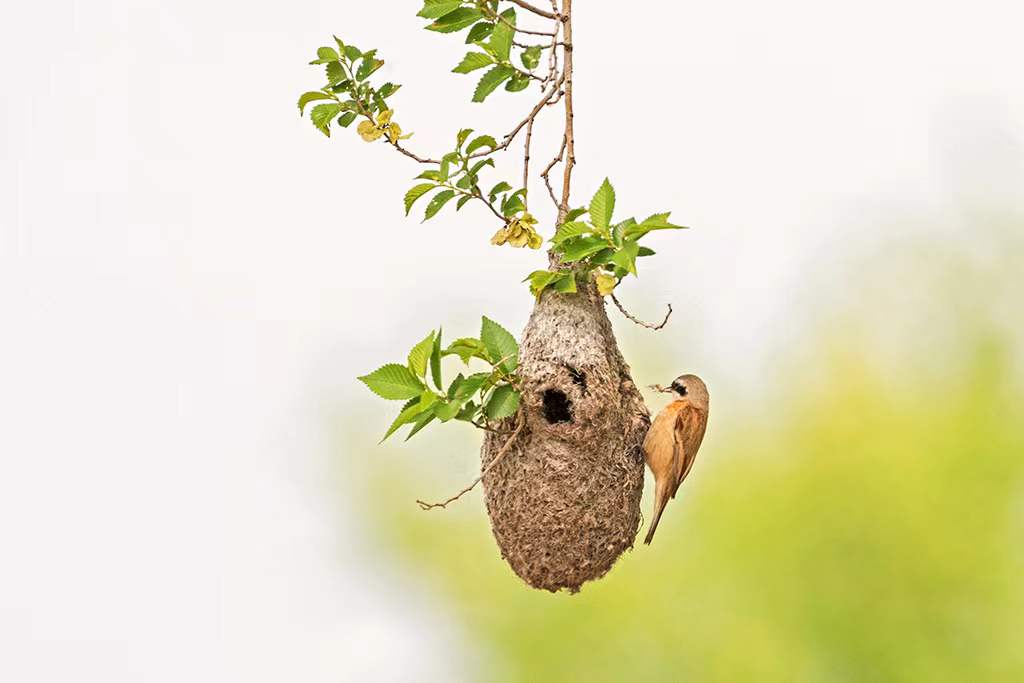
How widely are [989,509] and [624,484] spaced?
6.29 feet

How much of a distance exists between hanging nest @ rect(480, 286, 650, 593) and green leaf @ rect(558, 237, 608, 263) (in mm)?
182

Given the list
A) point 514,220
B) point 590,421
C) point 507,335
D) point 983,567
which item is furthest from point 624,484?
point 983,567

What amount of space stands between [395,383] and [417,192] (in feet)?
1.40

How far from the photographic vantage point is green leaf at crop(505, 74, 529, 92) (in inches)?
98.4

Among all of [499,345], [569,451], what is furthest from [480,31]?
[569,451]

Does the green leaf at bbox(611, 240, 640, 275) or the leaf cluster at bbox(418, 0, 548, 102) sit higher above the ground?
the leaf cluster at bbox(418, 0, 548, 102)

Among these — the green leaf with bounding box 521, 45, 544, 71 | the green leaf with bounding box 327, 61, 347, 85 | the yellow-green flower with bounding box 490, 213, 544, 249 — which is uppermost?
the green leaf with bounding box 521, 45, 544, 71

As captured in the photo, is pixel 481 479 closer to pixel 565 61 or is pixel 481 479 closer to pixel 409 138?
pixel 409 138

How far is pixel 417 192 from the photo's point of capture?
2.44 m

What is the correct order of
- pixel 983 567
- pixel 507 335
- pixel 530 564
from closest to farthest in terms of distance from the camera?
pixel 507 335 < pixel 530 564 < pixel 983 567

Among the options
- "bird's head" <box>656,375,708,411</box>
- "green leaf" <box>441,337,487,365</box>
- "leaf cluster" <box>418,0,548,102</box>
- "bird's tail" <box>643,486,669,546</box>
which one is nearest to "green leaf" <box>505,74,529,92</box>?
"leaf cluster" <box>418,0,548,102</box>

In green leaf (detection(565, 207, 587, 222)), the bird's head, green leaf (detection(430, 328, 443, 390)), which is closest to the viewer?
green leaf (detection(430, 328, 443, 390))

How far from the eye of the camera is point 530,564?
8.16ft

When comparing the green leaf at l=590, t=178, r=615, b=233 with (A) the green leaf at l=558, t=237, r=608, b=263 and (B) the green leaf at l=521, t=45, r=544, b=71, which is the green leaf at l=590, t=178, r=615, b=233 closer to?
(A) the green leaf at l=558, t=237, r=608, b=263
